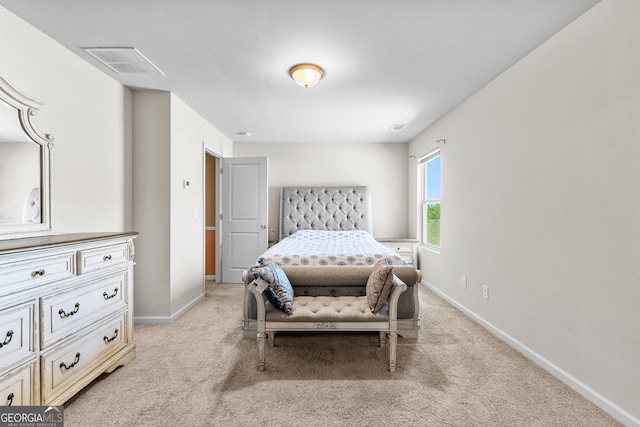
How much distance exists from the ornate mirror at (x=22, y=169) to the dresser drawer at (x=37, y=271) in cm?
49

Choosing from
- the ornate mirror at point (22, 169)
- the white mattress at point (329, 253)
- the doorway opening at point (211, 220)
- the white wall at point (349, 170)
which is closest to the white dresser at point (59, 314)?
the ornate mirror at point (22, 169)

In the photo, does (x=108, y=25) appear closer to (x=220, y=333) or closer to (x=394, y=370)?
(x=220, y=333)

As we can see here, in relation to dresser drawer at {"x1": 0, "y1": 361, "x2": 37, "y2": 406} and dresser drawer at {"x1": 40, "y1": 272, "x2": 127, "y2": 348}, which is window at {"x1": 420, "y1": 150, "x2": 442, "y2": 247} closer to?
dresser drawer at {"x1": 40, "y1": 272, "x2": 127, "y2": 348}

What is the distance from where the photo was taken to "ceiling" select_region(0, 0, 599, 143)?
72.4 inches

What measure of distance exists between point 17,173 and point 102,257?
2.48 ft

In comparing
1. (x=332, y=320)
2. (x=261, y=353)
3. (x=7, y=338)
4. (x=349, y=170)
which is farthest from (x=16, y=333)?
(x=349, y=170)

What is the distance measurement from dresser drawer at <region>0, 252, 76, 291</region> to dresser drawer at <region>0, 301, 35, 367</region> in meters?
0.12

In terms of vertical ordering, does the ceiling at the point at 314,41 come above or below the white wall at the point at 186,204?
above

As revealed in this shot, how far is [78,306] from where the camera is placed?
182 cm

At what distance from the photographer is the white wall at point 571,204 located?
5.45 feet

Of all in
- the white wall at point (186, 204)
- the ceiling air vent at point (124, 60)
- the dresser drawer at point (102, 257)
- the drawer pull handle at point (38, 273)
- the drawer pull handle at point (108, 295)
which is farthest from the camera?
the white wall at point (186, 204)

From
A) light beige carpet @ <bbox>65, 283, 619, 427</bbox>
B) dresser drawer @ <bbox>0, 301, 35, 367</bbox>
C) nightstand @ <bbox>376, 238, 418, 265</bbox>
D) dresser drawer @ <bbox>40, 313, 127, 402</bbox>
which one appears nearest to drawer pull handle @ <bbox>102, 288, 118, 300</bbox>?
dresser drawer @ <bbox>40, 313, 127, 402</bbox>

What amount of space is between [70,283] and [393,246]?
424 cm

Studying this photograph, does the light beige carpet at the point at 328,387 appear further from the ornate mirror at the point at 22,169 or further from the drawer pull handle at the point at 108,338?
the ornate mirror at the point at 22,169
